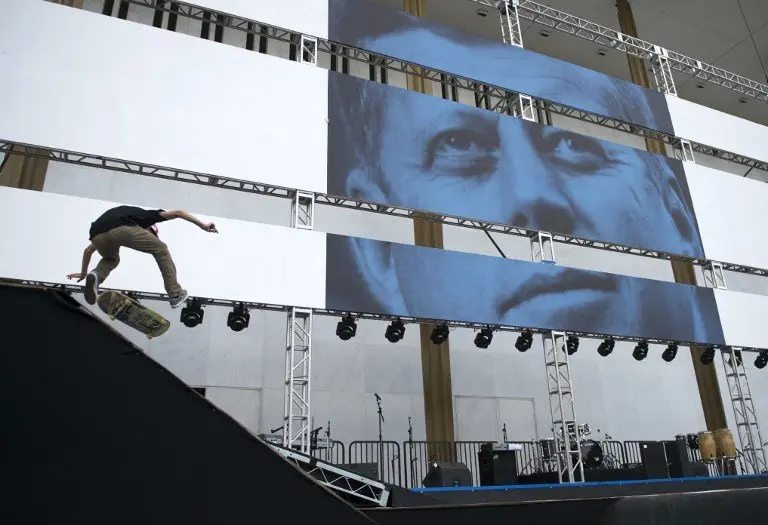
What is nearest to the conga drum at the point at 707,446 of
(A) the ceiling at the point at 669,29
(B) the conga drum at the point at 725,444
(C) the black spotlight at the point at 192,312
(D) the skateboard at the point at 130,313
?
(B) the conga drum at the point at 725,444

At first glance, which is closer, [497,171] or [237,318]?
[237,318]

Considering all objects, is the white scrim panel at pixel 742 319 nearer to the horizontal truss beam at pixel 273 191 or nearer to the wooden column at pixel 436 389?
the horizontal truss beam at pixel 273 191

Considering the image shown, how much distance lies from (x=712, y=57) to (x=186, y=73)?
23292 mm

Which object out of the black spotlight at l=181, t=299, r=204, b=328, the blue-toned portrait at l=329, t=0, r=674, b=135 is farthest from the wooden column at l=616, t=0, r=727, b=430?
the black spotlight at l=181, t=299, r=204, b=328

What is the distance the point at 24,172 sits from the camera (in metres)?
14.1

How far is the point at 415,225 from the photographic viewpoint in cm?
1830

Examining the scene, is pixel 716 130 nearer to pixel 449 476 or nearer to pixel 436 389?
pixel 436 389

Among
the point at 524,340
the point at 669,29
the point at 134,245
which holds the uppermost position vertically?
the point at 669,29

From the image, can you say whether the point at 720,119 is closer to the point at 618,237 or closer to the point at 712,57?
the point at 618,237

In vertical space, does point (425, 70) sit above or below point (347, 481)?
above

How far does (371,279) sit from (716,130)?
1281 centimetres

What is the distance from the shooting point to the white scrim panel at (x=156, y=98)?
9664 mm

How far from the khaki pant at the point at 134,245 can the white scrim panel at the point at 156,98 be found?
5580 millimetres

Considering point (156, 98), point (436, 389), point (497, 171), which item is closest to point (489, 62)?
point (497, 171)
